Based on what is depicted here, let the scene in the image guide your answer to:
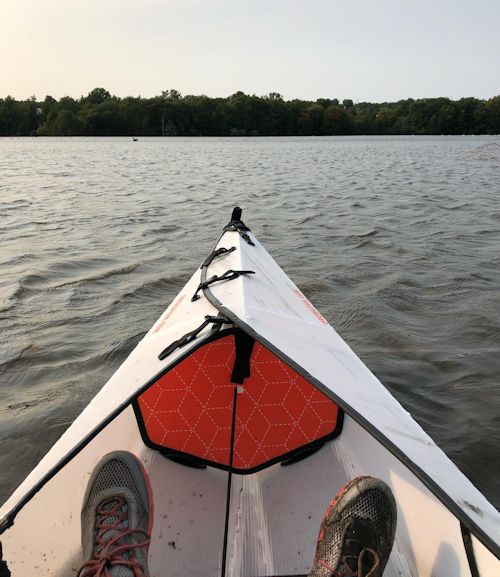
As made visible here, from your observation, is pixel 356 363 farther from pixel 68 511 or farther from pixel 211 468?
pixel 68 511

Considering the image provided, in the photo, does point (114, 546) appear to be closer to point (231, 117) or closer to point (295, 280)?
point (295, 280)

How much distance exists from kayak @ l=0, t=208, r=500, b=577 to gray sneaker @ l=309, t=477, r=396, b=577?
241 mm

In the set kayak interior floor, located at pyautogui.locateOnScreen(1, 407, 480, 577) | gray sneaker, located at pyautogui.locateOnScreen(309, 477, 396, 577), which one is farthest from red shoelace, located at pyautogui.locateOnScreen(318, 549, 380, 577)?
kayak interior floor, located at pyautogui.locateOnScreen(1, 407, 480, 577)

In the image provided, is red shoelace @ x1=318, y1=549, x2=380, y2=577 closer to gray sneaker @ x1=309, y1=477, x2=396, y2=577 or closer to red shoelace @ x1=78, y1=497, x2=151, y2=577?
gray sneaker @ x1=309, y1=477, x2=396, y2=577

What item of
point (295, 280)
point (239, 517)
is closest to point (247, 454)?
point (239, 517)

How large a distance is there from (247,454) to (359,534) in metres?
1.20

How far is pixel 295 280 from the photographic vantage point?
278 inches

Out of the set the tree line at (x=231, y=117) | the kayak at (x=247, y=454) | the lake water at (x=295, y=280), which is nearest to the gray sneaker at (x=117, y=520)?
the kayak at (x=247, y=454)

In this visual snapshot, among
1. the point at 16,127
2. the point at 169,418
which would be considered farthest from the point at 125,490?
the point at 16,127

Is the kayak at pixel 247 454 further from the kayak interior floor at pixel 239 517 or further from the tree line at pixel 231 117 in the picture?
the tree line at pixel 231 117

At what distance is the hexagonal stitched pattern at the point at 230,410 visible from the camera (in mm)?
3217

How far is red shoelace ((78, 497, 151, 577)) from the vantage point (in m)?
2.09

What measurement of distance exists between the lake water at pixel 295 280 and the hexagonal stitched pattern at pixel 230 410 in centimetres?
105

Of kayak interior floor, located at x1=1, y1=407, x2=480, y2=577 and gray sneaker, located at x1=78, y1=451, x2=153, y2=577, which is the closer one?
gray sneaker, located at x1=78, y1=451, x2=153, y2=577
